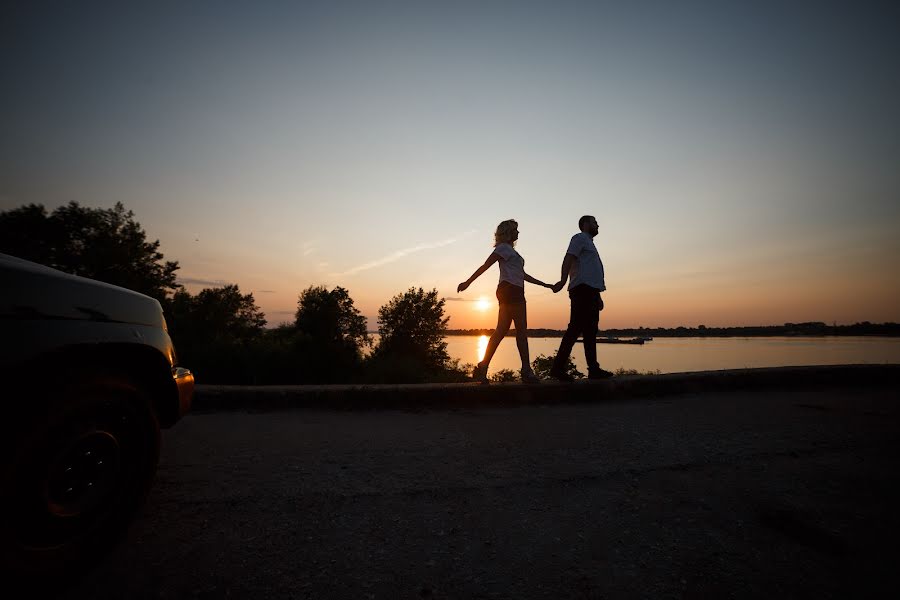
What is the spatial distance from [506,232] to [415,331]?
4183 cm

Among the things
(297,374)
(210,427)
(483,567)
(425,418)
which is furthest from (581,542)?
(297,374)

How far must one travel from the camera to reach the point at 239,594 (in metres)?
1.24

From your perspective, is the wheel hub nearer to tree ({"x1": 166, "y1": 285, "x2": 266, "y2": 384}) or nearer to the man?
the man

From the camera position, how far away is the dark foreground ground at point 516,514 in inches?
51.4

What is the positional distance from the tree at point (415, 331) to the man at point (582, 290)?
38.0m

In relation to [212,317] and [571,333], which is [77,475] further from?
[212,317]

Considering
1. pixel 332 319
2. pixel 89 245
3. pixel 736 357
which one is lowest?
pixel 736 357

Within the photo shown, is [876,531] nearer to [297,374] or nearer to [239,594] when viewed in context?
[239,594]

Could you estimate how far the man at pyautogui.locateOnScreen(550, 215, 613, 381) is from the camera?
A: 4707 mm

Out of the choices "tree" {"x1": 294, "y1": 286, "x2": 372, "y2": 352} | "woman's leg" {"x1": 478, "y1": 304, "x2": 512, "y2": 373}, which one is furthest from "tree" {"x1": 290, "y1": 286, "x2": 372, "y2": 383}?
"woman's leg" {"x1": 478, "y1": 304, "x2": 512, "y2": 373}

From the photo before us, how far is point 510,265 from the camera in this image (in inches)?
179

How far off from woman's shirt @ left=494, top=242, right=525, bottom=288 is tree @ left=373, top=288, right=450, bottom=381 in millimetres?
38327

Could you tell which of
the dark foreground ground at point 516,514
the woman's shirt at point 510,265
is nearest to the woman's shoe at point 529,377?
the woman's shirt at point 510,265

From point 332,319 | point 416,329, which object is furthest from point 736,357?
point 332,319
